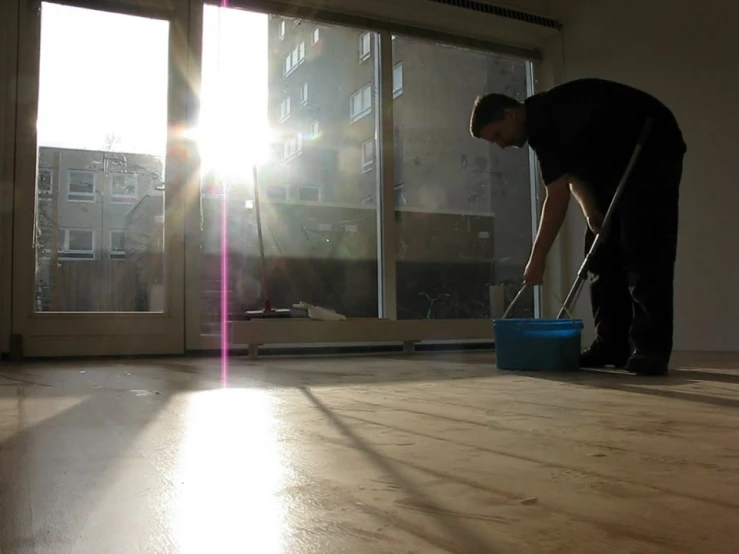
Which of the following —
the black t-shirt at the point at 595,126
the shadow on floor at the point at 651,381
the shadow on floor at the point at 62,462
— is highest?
the black t-shirt at the point at 595,126

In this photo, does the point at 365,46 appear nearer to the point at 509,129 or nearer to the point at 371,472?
the point at 509,129

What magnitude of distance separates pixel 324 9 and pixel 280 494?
11.8ft

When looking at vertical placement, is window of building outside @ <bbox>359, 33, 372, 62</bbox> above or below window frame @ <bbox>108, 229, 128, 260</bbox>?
above

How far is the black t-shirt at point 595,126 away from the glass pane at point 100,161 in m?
2.14

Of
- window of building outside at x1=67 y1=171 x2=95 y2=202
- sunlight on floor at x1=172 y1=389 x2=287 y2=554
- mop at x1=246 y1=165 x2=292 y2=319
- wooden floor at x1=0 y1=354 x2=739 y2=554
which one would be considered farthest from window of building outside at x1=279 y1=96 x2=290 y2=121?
sunlight on floor at x1=172 y1=389 x2=287 y2=554

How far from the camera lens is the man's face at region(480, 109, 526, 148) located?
7.16ft

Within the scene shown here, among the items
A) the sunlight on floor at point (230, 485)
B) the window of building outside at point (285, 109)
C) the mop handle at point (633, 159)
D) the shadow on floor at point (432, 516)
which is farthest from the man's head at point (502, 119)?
the window of building outside at point (285, 109)

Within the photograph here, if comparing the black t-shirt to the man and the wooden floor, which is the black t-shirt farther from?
the wooden floor

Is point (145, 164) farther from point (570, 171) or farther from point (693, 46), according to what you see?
point (693, 46)

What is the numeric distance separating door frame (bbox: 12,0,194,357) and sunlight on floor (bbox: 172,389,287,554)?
220cm

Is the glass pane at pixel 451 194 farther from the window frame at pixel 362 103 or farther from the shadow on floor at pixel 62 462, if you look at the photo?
the shadow on floor at pixel 62 462

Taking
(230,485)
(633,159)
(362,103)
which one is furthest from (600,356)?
(362,103)

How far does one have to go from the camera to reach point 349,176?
385 cm

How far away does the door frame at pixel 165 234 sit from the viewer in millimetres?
3119
